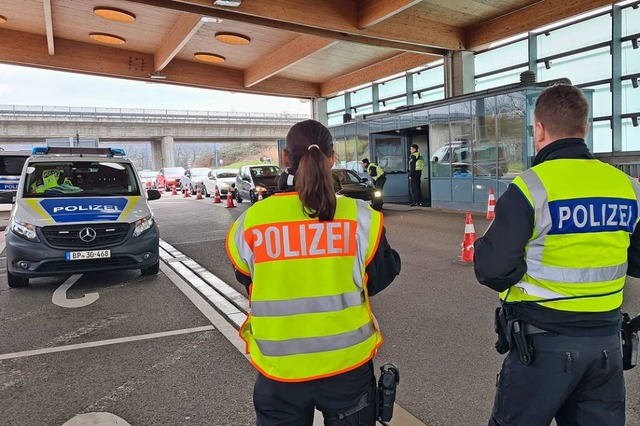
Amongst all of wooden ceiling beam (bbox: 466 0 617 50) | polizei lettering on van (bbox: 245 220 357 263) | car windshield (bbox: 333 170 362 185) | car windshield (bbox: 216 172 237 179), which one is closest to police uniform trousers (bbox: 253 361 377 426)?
polizei lettering on van (bbox: 245 220 357 263)

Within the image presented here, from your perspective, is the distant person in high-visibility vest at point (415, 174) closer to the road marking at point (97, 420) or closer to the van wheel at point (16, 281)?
the van wheel at point (16, 281)

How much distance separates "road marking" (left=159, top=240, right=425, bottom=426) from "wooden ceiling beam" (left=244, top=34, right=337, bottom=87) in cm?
1202

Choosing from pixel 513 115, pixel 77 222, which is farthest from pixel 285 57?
pixel 77 222

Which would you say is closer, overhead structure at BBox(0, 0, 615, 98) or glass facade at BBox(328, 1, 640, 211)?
glass facade at BBox(328, 1, 640, 211)

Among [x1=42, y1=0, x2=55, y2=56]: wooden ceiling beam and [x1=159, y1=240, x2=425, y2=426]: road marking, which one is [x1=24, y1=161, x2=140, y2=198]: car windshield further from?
[x1=42, y1=0, x2=55, y2=56]: wooden ceiling beam

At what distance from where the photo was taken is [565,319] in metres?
1.86

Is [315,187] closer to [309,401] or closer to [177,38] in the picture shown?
[309,401]

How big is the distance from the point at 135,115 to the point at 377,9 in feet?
117

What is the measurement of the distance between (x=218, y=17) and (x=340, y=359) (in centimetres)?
1390

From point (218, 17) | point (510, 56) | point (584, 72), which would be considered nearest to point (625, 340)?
point (218, 17)

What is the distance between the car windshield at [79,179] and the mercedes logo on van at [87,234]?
0.95 metres

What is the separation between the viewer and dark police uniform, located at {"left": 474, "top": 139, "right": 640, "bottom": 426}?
184 cm

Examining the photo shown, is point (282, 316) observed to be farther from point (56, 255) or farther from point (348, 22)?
point (348, 22)

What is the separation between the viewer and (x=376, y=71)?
23.9m
